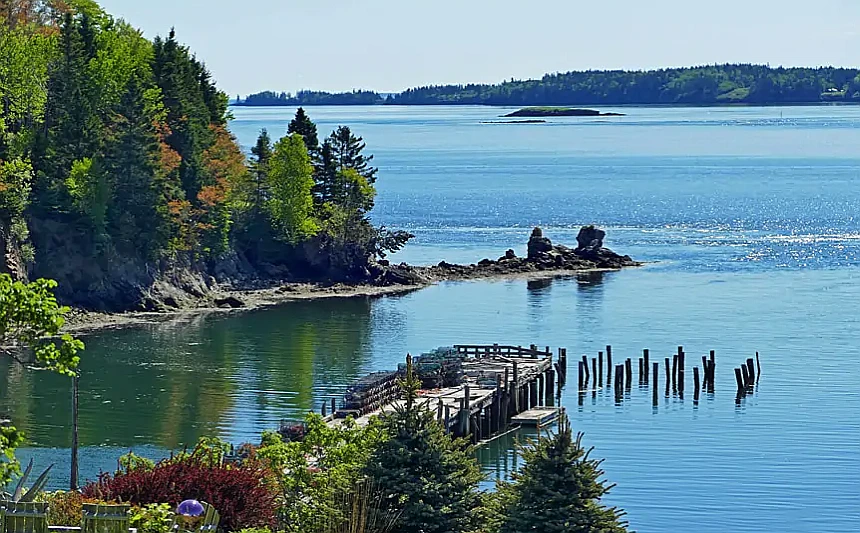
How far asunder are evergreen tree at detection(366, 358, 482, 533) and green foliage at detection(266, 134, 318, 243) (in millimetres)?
70578

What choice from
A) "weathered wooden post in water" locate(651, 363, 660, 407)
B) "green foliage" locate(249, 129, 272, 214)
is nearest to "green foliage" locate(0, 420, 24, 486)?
"weathered wooden post in water" locate(651, 363, 660, 407)

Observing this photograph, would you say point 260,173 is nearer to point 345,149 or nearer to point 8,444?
point 345,149

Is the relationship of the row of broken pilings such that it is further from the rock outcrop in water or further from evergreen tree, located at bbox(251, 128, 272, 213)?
evergreen tree, located at bbox(251, 128, 272, 213)

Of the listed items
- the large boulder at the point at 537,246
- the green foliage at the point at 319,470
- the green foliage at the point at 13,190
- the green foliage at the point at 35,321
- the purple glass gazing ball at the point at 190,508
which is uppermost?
the green foliage at the point at 35,321

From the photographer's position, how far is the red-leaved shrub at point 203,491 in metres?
22.7

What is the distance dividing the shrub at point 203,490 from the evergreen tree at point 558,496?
4.82 m

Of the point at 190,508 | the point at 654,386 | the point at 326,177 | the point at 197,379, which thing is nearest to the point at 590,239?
the point at 326,177

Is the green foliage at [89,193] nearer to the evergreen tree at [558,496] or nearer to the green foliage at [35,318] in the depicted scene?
the evergreen tree at [558,496]

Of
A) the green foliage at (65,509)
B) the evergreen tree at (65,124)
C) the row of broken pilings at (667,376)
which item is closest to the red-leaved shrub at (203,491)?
the green foliage at (65,509)

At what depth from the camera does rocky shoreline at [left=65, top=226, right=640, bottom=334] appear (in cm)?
7612

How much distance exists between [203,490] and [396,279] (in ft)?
231

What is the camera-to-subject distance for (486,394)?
172ft

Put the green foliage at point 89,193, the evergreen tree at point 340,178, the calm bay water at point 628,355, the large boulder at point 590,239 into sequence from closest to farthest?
the calm bay water at point 628,355 → the green foliage at point 89,193 → the evergreen tree at point 340,178 → the large boulder at point 590,239

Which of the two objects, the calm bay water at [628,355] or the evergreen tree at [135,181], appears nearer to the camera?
the calm bay water at [628,355]
